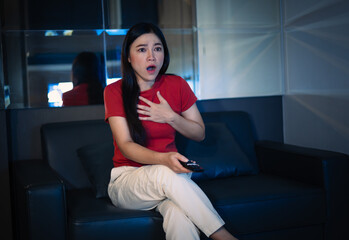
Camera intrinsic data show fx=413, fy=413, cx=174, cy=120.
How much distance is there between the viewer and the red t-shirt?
2.34 m

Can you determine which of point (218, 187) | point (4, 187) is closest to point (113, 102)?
point (218, 187)

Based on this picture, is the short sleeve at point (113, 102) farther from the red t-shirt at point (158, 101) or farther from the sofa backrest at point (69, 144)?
the sofa backrest at point (69, 144)

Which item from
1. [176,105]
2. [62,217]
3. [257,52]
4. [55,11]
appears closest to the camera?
[62,217]

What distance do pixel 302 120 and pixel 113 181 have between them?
1721 millimetres

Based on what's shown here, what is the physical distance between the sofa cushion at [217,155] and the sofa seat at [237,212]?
23cm

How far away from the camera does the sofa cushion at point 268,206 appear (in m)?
2.26

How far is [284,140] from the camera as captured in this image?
11.8ft

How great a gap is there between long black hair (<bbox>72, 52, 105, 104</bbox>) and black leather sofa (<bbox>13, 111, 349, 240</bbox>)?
0.89 ft

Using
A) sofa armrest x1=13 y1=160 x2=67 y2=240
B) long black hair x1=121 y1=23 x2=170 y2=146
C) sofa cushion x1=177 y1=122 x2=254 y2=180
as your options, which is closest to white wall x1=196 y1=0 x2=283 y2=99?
sofa cushion x1=177 y1=122 x2=254 y2=180

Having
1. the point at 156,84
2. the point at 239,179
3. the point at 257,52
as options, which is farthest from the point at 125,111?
the point at 257,52

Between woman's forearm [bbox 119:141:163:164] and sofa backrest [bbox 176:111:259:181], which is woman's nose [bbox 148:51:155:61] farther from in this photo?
sofa backrest [bbox 176:111:259:181]

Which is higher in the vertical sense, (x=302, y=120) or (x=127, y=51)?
Answer: (x=127, y=51)

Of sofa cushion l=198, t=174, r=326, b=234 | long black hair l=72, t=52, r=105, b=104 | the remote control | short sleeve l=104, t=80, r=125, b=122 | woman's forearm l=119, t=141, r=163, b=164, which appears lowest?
sofa cushion l=198, t=174, r=326, b=234

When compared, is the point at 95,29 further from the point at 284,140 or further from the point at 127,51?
the point at 284,140
